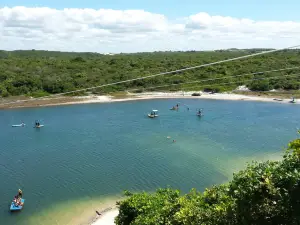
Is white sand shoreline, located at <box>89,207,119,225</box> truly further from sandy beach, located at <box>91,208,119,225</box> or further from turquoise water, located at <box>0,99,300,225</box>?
turquoise water, located at <box>0,99,300,225</box>

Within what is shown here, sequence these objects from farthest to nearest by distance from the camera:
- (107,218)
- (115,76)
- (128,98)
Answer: (115,76), (128,98), (107,218)

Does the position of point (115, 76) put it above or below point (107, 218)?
above

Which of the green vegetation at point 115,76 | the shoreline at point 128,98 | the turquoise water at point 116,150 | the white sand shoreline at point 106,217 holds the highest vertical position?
the green vegetation at point 115,76

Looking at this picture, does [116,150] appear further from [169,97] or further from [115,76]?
[115,76]

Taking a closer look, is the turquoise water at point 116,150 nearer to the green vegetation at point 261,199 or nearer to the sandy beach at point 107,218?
the sandy beach at point 107,218

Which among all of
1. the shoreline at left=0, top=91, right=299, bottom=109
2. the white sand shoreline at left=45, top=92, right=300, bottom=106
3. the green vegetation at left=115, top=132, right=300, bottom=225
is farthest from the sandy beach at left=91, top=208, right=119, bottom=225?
the white sand shoreline at left=45, top=92, right=300, bottom=106

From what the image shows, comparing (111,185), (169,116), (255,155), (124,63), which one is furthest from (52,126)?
(124,63)

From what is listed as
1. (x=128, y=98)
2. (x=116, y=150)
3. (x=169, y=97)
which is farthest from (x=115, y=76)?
(x=116, y=150)

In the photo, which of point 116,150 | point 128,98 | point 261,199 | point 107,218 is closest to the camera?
point 261,199

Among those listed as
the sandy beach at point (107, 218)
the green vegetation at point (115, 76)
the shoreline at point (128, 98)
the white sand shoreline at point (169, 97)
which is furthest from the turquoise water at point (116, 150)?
the green vegetation at point (115, 76)
